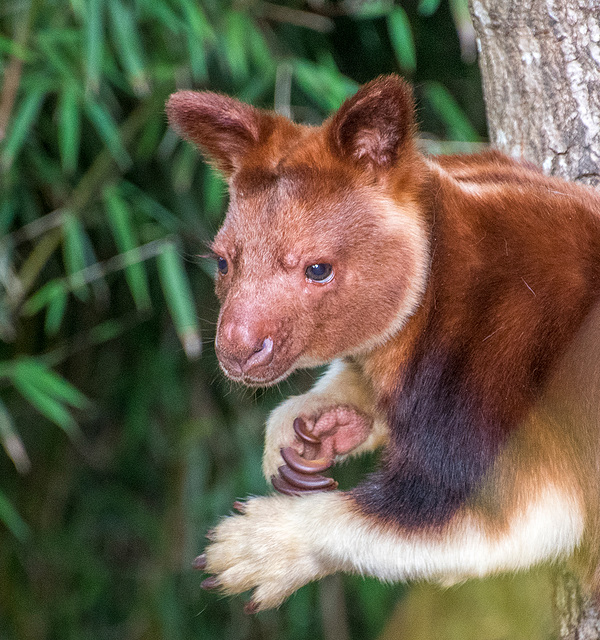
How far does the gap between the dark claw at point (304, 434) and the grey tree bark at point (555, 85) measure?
547 millimetres

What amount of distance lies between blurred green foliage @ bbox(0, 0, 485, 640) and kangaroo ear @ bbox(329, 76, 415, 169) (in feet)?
2.89

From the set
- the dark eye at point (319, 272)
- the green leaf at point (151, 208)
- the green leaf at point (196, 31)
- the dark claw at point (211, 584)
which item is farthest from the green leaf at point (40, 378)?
the dark eye at point (319, 272)

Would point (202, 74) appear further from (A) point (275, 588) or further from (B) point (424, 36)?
(A) point (275, 588)

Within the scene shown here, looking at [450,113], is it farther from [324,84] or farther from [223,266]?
[223,266]

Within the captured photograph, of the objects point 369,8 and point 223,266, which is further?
point 369,8

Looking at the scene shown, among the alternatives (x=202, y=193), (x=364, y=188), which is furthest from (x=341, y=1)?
(x=364, y=188)

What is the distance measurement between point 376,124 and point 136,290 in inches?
58.0

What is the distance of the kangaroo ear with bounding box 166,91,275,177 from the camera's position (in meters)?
1.43

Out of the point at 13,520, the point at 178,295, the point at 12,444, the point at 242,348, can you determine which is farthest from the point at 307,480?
the point at 13,520

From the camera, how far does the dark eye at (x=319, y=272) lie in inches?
51.4

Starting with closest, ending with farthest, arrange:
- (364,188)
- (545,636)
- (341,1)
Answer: (364,188), (545,636), (341,1)

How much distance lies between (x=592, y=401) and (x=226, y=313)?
599 mm

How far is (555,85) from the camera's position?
1.64 metres

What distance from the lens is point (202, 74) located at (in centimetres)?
246
